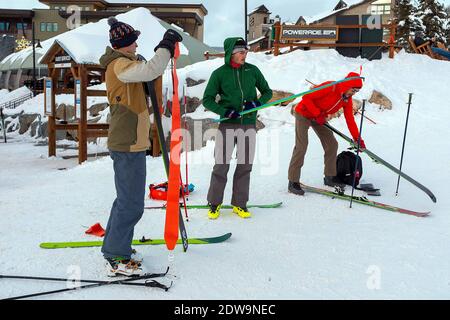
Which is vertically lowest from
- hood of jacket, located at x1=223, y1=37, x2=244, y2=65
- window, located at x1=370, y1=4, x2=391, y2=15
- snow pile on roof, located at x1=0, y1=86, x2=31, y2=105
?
hood of jacket, located at x1=223, y1=37, x2=244, y2=65

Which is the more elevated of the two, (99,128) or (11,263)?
(99,128)

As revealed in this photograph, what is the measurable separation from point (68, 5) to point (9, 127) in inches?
1397

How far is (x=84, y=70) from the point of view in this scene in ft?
35.2

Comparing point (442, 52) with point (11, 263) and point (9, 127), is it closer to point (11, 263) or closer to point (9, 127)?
point (11, 263)

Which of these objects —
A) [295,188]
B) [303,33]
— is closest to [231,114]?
[295,188]

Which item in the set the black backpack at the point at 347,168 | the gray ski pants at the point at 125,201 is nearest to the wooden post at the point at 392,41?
the black backpack at the point at 347,168

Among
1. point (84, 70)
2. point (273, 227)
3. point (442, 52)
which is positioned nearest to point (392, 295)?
point (273, 227)

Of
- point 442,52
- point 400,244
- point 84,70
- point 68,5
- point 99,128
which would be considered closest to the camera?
point 400,244

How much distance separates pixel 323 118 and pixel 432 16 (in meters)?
37.4

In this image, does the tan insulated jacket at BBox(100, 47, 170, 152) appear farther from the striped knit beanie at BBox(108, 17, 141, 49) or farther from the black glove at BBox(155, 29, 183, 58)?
the black glove at BBox(155, 29, 183, 58)

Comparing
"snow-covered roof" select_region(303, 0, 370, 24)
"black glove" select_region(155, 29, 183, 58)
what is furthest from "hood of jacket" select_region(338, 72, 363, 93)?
"snow-covered roof" select_region(303, 0, 370, 24)

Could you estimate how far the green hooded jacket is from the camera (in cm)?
465

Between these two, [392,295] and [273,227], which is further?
[273,227]

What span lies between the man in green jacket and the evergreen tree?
124ft
